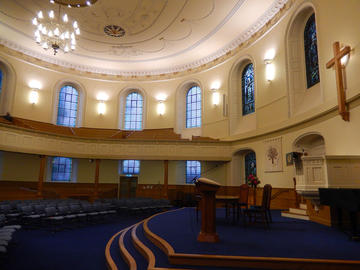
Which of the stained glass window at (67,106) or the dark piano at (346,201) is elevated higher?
the stained glass window at (67,106)

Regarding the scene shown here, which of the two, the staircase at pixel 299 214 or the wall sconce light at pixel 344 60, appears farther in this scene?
the staircase at pixel 299 214

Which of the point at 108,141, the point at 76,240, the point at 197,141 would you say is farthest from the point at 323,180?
the point at 108,141

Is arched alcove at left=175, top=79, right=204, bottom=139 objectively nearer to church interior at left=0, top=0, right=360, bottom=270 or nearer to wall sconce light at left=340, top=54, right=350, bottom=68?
church interior at left=0, top=0, right=360, bottom=270

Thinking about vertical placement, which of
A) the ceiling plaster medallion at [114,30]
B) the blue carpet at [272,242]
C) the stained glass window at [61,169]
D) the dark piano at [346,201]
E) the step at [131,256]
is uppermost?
the ceiling plaster medallion at [114,30]

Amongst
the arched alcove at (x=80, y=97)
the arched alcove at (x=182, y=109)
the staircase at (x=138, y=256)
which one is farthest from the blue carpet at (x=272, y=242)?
the arched alcove at (x=80, y=97)

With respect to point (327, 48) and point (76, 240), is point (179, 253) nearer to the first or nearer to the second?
point (76, 240)

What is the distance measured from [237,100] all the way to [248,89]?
0.87 metres

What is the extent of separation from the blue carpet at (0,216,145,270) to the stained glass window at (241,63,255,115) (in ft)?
31.3

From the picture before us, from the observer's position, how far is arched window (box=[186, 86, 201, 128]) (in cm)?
1736

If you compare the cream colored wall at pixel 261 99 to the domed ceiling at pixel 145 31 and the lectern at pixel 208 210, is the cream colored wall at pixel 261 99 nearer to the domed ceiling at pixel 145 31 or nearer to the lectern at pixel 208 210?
the domed ceiling at pixel 145 31

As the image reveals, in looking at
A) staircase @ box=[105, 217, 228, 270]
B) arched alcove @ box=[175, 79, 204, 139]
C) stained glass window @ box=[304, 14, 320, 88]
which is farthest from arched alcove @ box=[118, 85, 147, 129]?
staircase @ box=[105, 217, 228, 270]

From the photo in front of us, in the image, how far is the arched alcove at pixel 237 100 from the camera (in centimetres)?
1425

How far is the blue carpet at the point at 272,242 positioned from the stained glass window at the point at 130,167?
1175 centimetres

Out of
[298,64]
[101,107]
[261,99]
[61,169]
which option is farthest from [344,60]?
[61,169]
